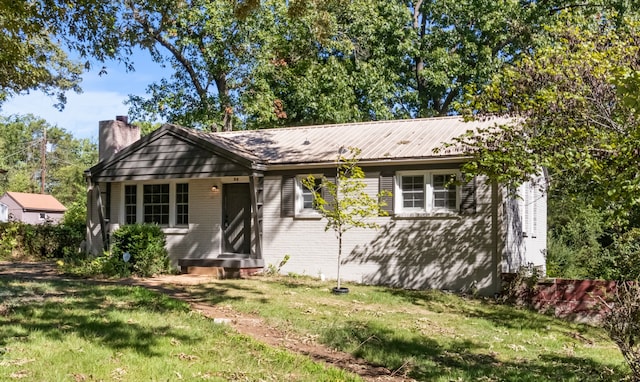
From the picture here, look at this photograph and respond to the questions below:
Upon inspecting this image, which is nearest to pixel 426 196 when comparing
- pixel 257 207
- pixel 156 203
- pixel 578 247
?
pixel 257 207

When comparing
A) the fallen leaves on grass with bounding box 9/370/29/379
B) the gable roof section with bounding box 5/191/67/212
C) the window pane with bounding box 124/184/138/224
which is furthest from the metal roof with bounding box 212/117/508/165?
the gable roof section with bounding box 5/191/67/212

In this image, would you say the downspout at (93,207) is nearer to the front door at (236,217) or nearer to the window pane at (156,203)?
the window pane at (156,203)

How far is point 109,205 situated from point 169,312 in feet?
30.2

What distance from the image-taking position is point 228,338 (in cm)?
789

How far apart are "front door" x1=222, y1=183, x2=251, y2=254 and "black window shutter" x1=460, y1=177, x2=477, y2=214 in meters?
5.87

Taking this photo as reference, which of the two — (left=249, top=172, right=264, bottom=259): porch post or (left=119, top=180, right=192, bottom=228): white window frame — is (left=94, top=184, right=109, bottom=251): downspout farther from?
(left=249, top=172, right=264, bottom=259): porch post

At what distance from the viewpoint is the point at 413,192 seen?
1462 cm

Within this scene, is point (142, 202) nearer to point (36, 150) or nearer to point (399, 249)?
point (399, 249)

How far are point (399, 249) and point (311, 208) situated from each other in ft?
8.85

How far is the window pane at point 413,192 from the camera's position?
14531 mm

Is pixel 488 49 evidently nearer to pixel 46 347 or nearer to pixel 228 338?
pixel 228 338

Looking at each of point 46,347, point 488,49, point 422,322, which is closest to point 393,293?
point 422,322

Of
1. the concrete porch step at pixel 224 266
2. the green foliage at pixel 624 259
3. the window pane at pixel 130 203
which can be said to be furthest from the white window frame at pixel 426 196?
the window pane at pixel 130 203

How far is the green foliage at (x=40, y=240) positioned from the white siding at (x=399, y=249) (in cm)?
931
